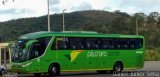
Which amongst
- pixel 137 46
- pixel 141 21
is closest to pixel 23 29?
pixel 141 21

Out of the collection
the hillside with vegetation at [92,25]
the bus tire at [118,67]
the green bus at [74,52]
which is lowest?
the bus tire at [118,67]

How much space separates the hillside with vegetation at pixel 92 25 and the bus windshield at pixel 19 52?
5028 centimetres

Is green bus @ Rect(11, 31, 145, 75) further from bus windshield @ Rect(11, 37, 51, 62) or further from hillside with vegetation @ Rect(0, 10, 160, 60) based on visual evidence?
hillside with vegetation @ Rect(0, 10, 160, 60)

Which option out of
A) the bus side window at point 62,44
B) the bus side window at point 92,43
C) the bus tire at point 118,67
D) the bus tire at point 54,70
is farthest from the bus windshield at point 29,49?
the bus tire at point 118,67

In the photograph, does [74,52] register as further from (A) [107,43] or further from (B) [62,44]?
(A) [107,43]

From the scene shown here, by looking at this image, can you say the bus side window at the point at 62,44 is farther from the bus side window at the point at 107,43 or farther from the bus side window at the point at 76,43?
the bus side window at the point at 107,43

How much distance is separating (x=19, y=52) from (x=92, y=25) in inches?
2744

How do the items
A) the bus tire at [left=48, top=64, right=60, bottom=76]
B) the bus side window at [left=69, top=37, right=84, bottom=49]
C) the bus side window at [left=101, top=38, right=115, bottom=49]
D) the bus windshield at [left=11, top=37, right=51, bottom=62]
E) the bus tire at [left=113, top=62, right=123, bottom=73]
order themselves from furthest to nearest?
the bus tire at [left=113, top=62, right=123, bottom=73] → the bus side window at [left=101, top=38, right=115, bottom=49] → the bus side window at [left=69, top=37, right=84, bottom=49] → the bus tire at [left=48, top=64, right=60, bottom=76] → the bus windshield at [left=11, top=37, right=51, bottom=62]

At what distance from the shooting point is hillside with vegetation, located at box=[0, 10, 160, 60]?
84562 millimetres

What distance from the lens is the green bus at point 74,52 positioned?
26.4 m

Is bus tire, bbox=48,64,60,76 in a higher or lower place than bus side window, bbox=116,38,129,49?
lower

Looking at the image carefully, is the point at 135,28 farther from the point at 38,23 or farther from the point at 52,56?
the point at 52,56

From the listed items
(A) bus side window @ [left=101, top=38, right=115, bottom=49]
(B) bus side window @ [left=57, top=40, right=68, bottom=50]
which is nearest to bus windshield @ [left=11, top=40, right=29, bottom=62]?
(B) bus side window @ [left=57, top=40, right=68, bottom=50]

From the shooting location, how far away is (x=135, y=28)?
98.8 metres
